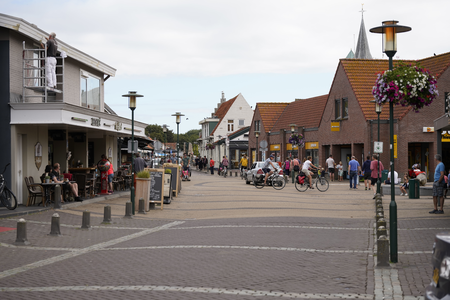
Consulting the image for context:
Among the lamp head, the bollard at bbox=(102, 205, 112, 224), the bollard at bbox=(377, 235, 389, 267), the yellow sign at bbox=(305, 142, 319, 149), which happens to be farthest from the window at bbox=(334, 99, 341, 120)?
the bollard at bbox=(377, 235, 389, 267)

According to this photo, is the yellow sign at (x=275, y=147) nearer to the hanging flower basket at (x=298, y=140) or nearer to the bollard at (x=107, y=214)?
the hanging flower basket at (x=298, y=140)

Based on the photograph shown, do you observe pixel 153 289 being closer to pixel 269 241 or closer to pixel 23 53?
pixel 269 241

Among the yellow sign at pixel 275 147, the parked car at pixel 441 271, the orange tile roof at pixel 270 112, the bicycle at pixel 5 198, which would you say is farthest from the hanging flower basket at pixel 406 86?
the orange tile roof at pixel 270 112

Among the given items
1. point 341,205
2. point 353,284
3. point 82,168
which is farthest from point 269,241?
point 82,168

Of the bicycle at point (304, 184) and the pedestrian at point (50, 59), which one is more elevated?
the pedestrian at point (50, 59)

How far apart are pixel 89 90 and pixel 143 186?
29.4ft

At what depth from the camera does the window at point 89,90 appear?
23.2 metres

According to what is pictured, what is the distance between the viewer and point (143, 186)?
1697 centimetres

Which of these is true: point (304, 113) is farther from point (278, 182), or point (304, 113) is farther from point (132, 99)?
point (132, 99)

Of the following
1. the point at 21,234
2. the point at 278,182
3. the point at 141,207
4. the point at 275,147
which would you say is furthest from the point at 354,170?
the point at 275,147

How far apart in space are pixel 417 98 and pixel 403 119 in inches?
1021

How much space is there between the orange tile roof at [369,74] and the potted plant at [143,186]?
21440 mm

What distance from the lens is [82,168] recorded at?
22.0 metres

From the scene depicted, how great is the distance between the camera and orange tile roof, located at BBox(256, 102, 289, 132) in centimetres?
5475
